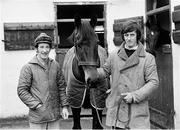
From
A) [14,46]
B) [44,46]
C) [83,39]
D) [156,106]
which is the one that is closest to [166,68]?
[156,106]

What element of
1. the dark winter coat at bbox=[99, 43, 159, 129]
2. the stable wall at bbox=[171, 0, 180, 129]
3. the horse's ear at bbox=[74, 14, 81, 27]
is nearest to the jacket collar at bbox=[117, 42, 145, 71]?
the dark winter coat at bbox=[99, 43, 159, 129]

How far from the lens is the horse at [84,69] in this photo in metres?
3.47

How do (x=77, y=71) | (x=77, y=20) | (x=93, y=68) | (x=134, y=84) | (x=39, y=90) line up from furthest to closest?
(x=77, y=71) → (x=77, y=20) → (x=93, y=68) → (x=39, y=90) → (x=134, y=84)

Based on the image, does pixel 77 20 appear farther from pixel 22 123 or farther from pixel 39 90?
pixel 22 123

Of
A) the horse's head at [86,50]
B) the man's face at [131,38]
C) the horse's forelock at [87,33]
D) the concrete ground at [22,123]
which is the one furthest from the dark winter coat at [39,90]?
the concrete ground at [22,123]

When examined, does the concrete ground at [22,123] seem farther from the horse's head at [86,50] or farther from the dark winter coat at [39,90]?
the dark winter coat at [39,90]

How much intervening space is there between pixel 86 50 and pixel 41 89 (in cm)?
67

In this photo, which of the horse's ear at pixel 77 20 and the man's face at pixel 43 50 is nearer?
the man's face at pixel 43 50

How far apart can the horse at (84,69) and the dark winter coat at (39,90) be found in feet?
1.29

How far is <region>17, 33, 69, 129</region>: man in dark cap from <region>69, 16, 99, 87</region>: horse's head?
350mm

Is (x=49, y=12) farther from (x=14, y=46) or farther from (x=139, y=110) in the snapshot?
(x=139, y=110)

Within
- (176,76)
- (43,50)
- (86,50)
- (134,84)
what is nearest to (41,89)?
(43,50)

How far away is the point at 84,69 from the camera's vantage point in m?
3.53

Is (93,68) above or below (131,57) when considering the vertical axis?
below
